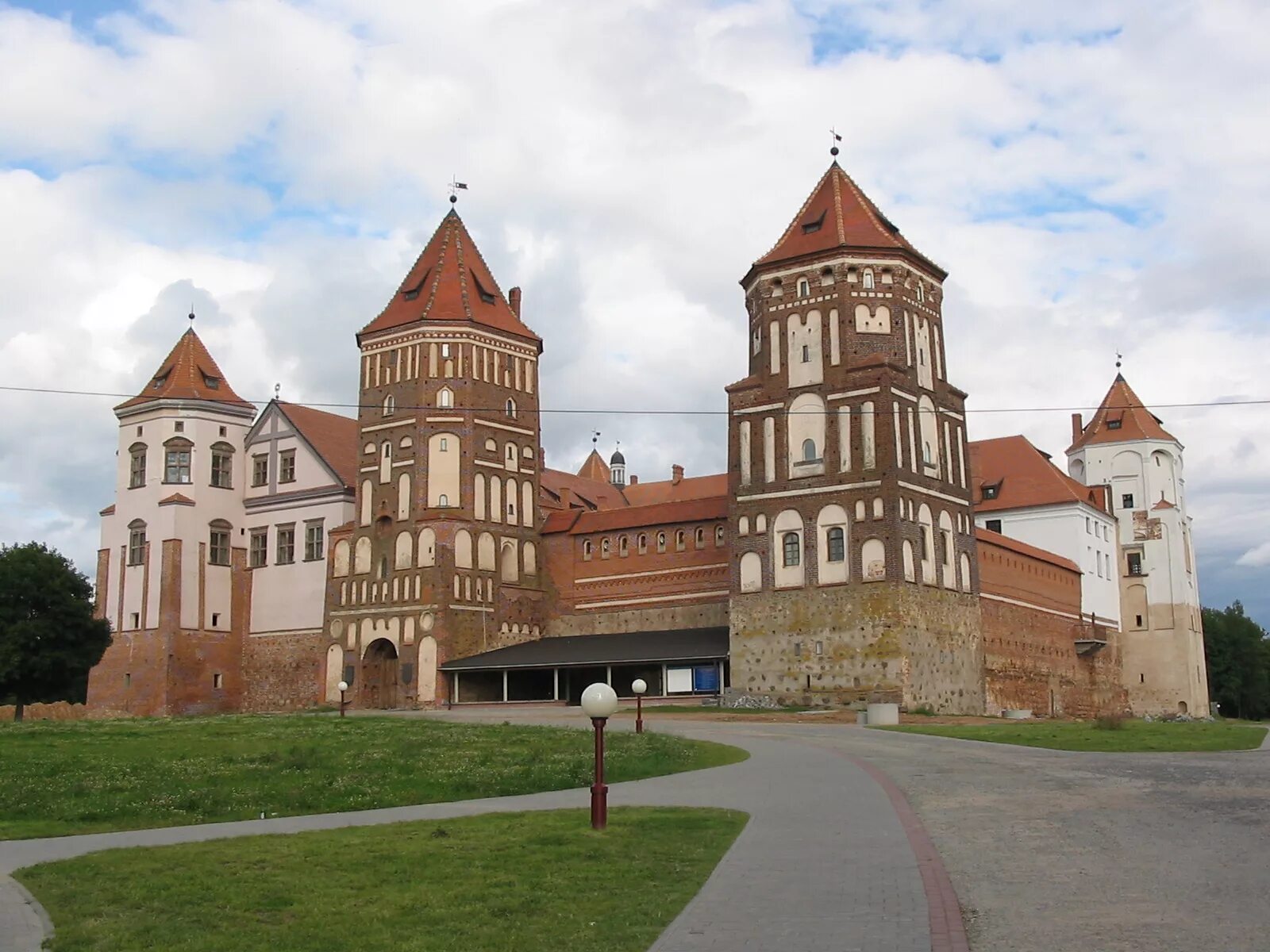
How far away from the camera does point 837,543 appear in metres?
51.1

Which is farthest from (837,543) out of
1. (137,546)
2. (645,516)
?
(137,546)

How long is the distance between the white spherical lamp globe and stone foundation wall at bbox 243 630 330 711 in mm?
46254

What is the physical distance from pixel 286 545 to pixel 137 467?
795 centimetres

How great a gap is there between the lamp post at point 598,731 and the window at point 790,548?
116 feet

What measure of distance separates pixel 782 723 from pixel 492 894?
1170 inches

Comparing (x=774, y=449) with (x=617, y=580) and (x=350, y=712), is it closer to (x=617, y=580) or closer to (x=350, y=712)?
(x=617, y=580)

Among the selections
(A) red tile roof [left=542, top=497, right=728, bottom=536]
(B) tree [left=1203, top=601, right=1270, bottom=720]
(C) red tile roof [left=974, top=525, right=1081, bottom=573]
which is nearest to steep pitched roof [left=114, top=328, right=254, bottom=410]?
(A) red tile roof [left=542, top=497, right=728, bottom=536]

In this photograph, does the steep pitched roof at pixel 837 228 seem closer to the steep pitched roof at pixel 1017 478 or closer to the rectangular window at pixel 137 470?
the steep pitched roof at pixel 1017 478

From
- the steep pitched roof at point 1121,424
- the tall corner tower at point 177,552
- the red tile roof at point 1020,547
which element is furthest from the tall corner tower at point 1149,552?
the tall corner tower at point 177,552

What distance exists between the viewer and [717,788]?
845 inches

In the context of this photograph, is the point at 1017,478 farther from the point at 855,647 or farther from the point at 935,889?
the point at 935,889

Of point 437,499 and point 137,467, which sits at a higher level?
point 137,467

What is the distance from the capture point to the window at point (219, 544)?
6425cm

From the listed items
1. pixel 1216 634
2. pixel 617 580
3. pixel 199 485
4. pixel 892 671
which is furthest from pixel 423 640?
pixel 1216 634
